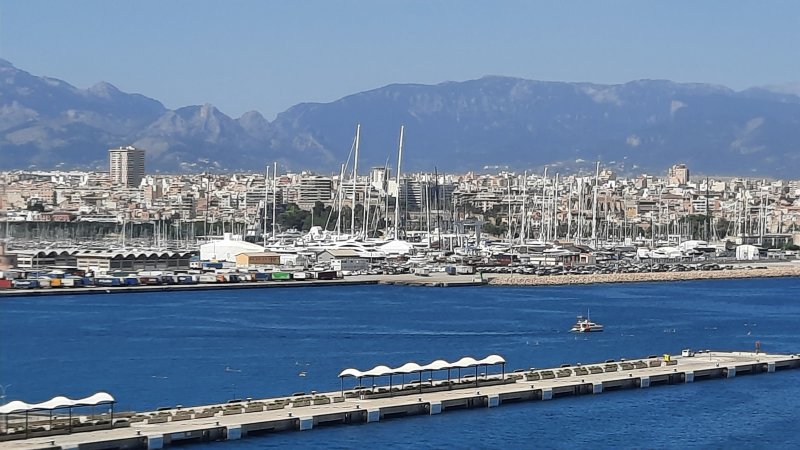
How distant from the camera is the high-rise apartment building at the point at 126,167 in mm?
143000

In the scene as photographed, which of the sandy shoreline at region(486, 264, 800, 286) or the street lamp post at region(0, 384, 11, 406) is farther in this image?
the sandy shoreline at region(486, 264, 800, 286)

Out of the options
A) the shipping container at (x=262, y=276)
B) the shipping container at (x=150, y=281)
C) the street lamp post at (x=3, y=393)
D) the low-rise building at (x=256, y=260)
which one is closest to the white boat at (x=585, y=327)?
the street lamp post at (x=3, y=393)

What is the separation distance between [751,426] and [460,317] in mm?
16160

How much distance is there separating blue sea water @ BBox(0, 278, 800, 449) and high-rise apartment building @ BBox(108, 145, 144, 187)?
10129 cm

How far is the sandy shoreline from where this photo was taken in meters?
48.3

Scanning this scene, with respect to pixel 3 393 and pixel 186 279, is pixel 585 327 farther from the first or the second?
pixel 186 279

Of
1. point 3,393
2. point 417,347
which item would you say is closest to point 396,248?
point 417,347

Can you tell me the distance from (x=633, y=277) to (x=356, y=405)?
3484cm

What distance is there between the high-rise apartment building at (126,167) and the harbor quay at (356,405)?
4871 inches

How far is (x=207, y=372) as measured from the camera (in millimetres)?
22844

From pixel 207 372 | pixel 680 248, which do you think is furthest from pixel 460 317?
pixel 680 248

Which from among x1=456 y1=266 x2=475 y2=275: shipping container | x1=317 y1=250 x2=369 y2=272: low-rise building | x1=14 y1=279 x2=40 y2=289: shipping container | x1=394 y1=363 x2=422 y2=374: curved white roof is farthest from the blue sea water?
x1=456 y1=266 x2=475 y2=275: shipping container

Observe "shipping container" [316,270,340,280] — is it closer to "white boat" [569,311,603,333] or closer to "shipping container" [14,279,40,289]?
Answer: "shipping container" [14,279,40,289]

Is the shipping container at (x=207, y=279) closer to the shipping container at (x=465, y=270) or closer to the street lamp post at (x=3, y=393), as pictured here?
the shipping container at (x=465, y=270)
